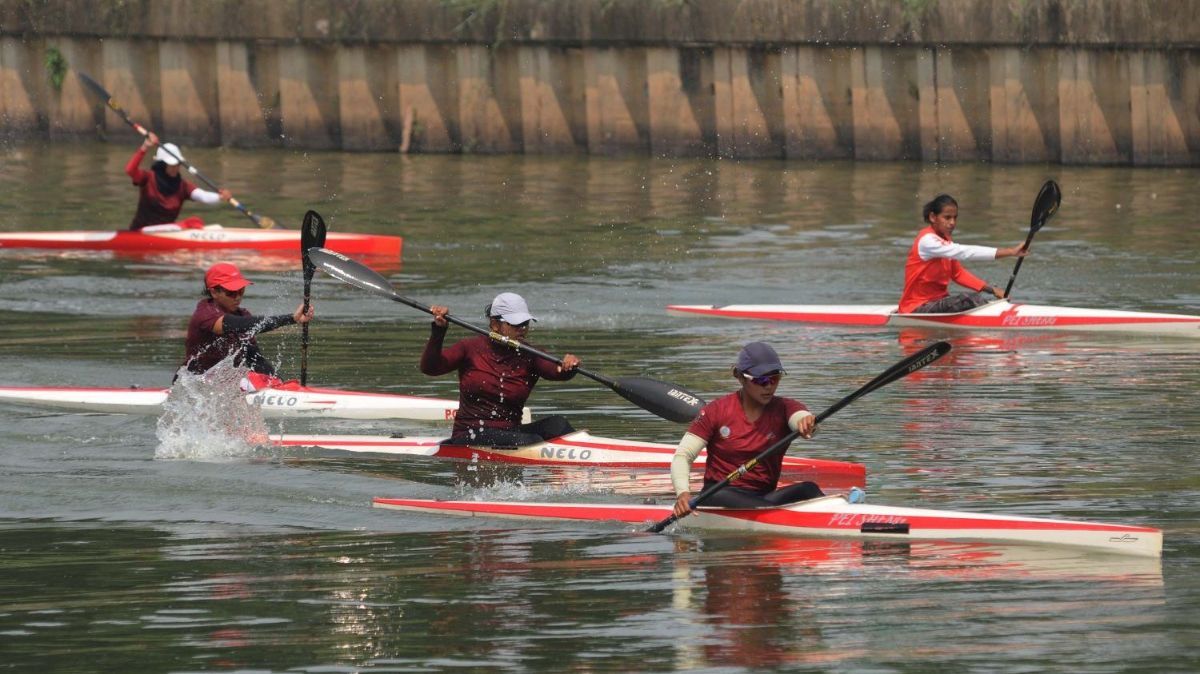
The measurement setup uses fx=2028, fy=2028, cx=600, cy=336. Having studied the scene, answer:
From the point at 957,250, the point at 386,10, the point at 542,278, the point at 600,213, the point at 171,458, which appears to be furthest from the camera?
the point at 386,10

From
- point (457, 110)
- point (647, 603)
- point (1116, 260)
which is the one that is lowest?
point (647, 603)

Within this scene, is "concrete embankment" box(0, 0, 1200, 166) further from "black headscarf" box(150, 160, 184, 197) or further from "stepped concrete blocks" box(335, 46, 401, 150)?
"black headscarf" box(150, 160, 184, 197)

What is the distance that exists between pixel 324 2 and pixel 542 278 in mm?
14343

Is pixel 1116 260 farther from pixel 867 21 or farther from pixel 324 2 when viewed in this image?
pixel 324 2

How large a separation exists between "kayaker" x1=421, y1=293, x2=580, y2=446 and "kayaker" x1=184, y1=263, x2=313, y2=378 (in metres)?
1.77

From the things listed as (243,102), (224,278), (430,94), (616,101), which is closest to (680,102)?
(616,101)

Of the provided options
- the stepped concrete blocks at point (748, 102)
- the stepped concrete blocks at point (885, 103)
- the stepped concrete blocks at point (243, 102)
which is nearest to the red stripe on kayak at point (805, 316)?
the stepped concrete blocks at point (885, 103)

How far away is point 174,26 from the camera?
132ft

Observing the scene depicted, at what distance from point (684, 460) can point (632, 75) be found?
25.4 meters

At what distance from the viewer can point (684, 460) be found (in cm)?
1239

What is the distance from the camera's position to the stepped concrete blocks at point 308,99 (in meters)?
39.3

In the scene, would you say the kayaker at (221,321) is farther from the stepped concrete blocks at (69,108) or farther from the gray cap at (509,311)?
the stepped concrete blocks at (69,108)

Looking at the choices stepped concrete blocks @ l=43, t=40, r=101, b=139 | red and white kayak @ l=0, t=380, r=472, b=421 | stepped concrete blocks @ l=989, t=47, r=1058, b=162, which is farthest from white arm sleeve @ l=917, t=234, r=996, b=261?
stepped concrete blocks @ l=43, t=40, r=101, b=139

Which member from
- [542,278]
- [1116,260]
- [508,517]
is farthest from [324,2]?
[508,517]
